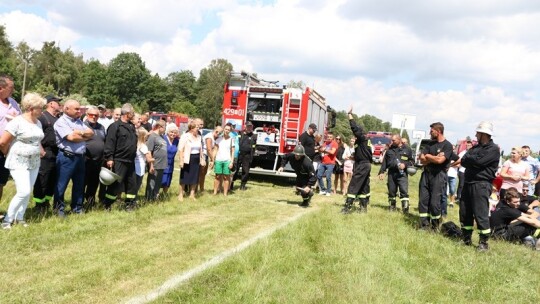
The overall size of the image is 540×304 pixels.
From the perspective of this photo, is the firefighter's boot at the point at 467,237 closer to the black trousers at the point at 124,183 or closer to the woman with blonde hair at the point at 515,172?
the woman with blonde hair at the point at 515,172

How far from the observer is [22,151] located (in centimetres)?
557

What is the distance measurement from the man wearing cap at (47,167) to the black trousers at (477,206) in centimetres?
681

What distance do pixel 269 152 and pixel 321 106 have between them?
3.51 metres

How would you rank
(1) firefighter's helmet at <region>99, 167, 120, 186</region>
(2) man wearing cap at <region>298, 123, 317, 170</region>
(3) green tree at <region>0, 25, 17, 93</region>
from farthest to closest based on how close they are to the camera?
(3) green tree at <region>0, 25, 17, 93</region> < (2) man wearing cap at <region>298, 123, 317, 170</region> < (1) firefighter's helmet at <region>99, 167, 120, 186</region>

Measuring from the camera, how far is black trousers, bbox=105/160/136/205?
7215 mm

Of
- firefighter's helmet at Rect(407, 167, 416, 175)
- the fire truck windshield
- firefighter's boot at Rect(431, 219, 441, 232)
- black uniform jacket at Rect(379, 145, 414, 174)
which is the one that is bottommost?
firefighter's boot at Rect(431, 219, 441, 232)

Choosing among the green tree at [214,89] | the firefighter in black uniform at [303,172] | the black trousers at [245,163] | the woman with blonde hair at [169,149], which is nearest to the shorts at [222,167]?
the woman with blonde hair at [169,149]

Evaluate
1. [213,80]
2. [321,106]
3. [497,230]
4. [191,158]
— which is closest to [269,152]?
[321,106]

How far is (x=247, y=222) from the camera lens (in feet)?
23.9

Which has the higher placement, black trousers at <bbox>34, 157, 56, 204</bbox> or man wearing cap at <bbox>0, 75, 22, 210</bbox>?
man wearing cap at <bbox>0, 75, 22, 210</bbox>

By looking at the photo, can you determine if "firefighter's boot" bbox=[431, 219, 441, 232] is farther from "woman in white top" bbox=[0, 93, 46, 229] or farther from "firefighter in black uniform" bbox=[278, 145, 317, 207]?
"woman in white top" bbox=[0, 93, 46, 229]

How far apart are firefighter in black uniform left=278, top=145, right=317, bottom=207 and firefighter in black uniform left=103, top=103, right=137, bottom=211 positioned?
3723 mm

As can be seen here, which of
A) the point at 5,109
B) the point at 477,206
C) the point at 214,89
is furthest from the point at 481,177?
the point at 214,89

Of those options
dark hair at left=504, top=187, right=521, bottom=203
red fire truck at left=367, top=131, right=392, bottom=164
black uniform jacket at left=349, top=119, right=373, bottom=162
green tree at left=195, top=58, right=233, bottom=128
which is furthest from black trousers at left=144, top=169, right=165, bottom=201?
green tree at left=195, top=58, right=233, bottom=128
